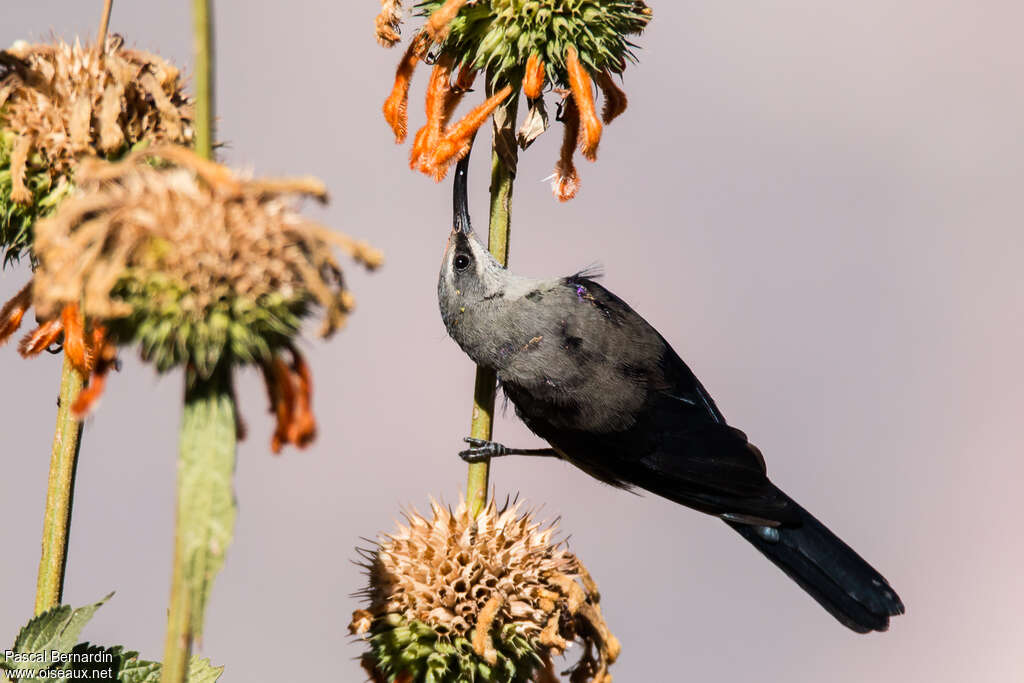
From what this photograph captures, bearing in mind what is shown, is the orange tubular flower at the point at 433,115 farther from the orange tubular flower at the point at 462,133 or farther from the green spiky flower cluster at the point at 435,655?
the green spiky flower cluster at the point at 435,655

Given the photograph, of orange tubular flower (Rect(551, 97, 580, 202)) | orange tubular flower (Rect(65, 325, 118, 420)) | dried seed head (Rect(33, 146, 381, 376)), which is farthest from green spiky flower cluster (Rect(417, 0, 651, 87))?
orange tubular flower (Rect(65, 325, 118, 420))

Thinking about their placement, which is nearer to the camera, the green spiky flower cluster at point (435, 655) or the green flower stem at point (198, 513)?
the green flower stem at point (198, 513)

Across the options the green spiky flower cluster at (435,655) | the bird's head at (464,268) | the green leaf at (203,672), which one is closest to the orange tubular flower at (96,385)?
the green leaf at (203,672)

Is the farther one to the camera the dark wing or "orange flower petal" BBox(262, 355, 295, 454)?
the dark wing

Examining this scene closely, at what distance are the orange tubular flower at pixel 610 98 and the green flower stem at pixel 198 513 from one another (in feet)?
5.47

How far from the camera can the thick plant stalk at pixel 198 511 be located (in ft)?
4.05

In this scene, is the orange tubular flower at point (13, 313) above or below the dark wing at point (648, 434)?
below

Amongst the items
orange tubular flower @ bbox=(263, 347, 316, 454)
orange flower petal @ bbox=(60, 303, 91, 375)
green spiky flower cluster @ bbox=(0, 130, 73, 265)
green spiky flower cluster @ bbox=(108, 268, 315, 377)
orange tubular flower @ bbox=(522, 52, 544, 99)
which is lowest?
orange tubular flower @ bbox=(263, 347, 316, 454)

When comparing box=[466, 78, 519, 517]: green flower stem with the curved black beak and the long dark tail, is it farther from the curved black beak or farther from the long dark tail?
the long dark tail

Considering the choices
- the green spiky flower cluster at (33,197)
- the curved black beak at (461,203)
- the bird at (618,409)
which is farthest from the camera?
the bird at (618,409)

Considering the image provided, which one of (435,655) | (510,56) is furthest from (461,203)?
(435,655)

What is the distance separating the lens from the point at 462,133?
2533 mm

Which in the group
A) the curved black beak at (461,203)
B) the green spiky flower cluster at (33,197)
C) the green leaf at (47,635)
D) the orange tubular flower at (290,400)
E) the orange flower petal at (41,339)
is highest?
the curved black beak at (461,203)

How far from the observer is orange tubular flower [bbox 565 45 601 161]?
250cm
